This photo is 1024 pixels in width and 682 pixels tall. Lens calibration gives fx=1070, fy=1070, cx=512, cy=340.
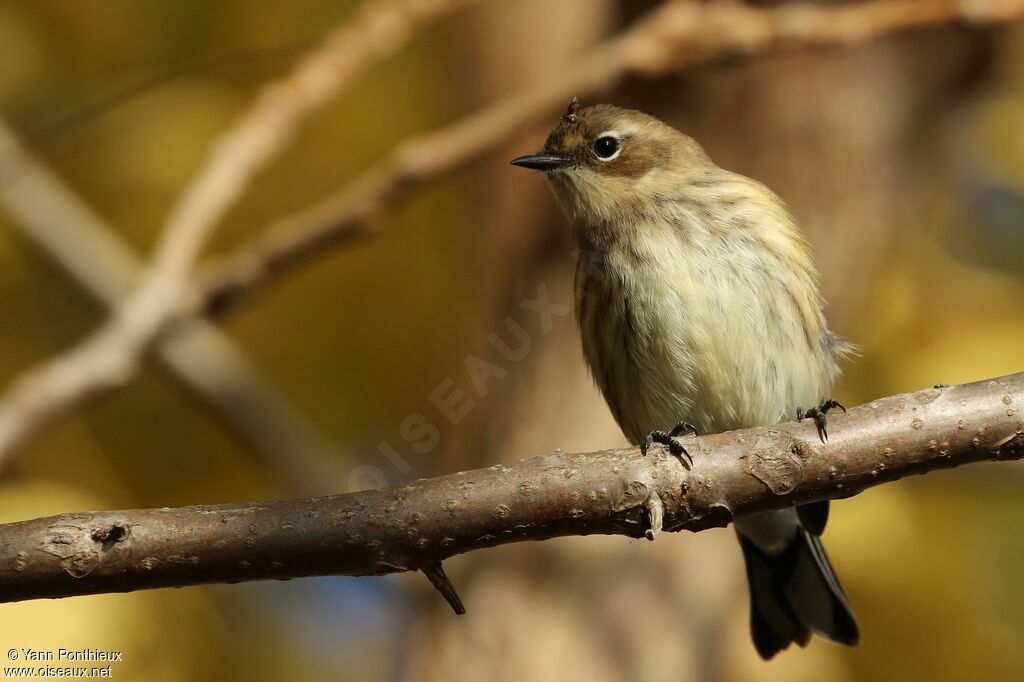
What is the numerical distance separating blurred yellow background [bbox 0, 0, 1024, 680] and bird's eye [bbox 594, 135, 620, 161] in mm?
260

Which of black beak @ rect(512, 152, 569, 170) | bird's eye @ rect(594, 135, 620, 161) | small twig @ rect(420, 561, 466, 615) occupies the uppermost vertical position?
bird's eye @ rect(594, 135, 620, 161)

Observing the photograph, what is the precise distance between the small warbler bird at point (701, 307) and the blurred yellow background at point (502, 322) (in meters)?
0.30

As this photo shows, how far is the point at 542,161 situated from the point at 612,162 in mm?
305

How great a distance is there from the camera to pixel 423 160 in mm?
3760

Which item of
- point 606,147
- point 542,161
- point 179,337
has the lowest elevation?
point 179,337

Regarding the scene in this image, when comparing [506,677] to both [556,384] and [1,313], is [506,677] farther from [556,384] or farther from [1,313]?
[1,313]

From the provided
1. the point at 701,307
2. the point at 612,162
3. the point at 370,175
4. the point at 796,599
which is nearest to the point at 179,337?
the point at 370,175

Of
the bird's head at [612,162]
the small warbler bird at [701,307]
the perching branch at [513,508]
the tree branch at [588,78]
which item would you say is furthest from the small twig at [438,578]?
the bird's head at [612,162]

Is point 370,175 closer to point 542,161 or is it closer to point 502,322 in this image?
point 542,161

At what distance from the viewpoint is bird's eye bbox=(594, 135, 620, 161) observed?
14.6 feet

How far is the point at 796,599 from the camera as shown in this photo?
4.27m

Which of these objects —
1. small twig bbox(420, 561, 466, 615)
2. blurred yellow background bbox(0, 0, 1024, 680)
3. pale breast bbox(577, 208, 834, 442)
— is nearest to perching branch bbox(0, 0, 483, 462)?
blurred yellow background bbox(0, 0, 1024, 680)

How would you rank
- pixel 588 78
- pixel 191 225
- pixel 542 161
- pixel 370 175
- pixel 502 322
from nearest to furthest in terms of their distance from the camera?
1. pixel 191 225
2. pixel 370 175
3. pixel 588 78
4. pixel 542 161
5. pixel 502 322

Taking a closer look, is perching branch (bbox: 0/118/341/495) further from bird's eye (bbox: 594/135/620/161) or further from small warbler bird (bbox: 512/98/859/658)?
bird's eye (bbox: 594/135/620/161)
